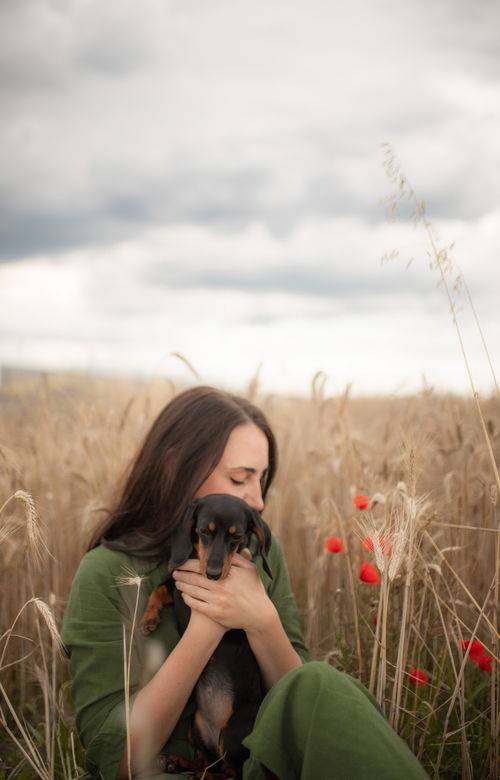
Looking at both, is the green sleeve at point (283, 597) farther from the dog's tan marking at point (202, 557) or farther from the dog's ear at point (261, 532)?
the dog's tan marking at point (202, 557)

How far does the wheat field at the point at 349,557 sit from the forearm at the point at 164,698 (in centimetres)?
25

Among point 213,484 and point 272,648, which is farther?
point 213,484

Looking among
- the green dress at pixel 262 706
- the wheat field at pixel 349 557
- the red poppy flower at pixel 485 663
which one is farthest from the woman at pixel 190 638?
the red poppy flower at pixel 485 663

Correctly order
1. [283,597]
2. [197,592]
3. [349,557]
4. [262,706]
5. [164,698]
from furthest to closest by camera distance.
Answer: [349,557] < [283,597] < [197,592] < [164,698] < [262,706]

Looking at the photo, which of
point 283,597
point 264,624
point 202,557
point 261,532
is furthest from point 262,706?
point 283,597

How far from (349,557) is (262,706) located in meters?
1.12

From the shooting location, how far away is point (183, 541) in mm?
2357

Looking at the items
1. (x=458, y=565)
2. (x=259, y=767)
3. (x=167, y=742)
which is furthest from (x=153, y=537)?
(x=458, y=565)

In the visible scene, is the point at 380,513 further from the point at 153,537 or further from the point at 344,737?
the point at 344,737

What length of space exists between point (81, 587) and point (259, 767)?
936 mm

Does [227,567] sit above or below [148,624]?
above

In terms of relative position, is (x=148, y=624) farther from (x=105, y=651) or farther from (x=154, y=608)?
(x=105, y=651)

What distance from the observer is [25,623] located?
380 centimetres

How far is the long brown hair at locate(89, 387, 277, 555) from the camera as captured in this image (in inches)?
103
